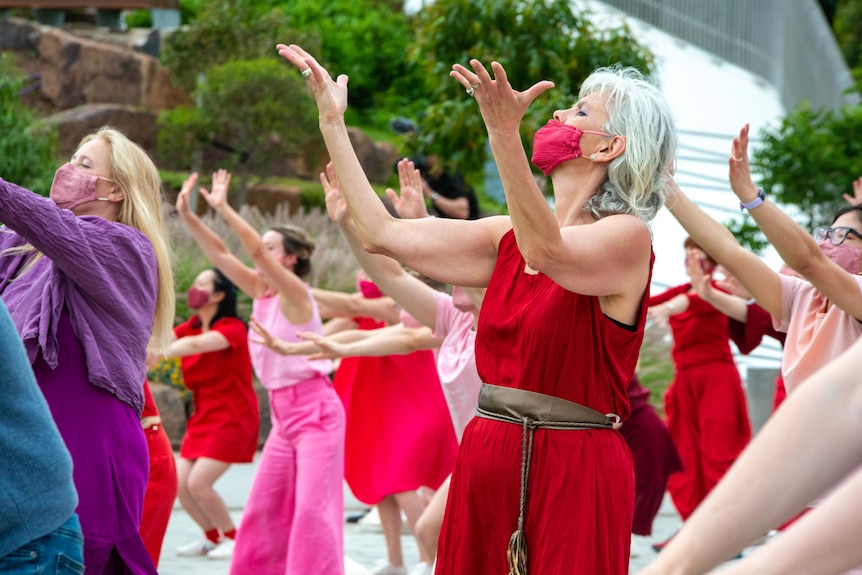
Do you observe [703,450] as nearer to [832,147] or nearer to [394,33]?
[832,147]

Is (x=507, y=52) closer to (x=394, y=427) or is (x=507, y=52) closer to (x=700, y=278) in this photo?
(x=700, y=278)

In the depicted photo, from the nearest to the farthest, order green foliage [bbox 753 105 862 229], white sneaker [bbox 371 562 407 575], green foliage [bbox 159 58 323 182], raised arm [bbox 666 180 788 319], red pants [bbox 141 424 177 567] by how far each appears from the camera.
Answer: raised arm [bbox 666 180 788 319]
red pants [bbox 141 424 177 567]
white sneaker [bbox 371 562 407 575]
green foliage [bbox 753 105 862 229]
green foliage [bbox 159 58 323 182]

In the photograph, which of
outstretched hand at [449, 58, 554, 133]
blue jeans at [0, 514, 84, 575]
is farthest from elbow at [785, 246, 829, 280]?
blue jeans at [0, 514, 84, 575]

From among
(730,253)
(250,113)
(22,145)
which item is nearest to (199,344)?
(730,253)

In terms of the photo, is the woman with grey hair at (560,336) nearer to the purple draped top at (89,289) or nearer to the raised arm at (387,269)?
the purple draped top at (89,289)

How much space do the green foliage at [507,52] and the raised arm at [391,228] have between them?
7.41 metres

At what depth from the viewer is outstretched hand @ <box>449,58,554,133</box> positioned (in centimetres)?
278

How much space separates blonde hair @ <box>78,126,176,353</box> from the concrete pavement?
3059 mm

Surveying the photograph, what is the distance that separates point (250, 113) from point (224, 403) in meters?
10.2

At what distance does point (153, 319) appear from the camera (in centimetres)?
403

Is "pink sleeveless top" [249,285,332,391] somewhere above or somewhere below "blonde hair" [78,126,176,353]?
below

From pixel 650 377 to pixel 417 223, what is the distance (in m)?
9.76

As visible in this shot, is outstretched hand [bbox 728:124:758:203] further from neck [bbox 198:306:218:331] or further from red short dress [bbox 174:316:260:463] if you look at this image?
neck [bbox 198:306:218:331]

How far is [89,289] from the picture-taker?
11.8 ft
